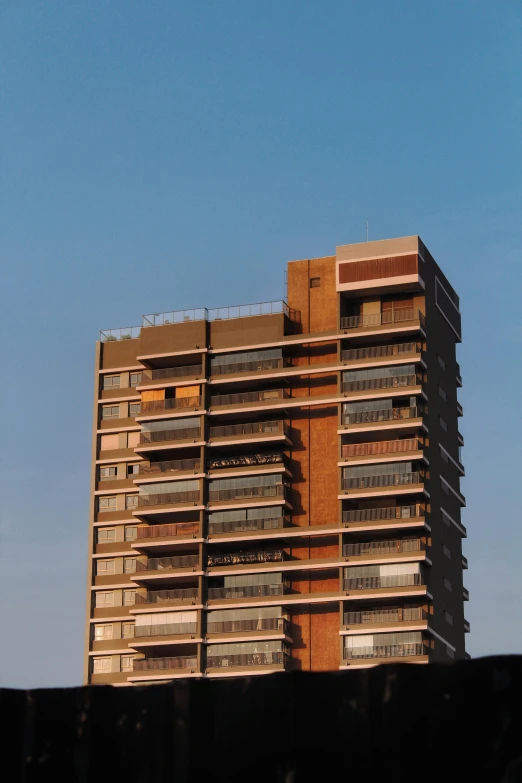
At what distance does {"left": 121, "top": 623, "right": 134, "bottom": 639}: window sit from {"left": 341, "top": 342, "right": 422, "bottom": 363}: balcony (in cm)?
2585

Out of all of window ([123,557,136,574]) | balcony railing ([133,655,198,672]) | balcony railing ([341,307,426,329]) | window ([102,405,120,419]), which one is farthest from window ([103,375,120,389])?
balcony railing ([133,655,198,672])

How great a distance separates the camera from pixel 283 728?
→ 17.5m

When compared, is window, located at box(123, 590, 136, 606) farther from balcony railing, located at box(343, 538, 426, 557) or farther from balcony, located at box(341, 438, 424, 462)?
balcony, located at box(341, 438, 424, 462)

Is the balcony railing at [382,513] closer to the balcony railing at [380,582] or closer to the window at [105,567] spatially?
the balcony railing at [380,582]

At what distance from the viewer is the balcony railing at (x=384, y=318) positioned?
102 metres

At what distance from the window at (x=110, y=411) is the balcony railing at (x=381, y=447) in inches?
845

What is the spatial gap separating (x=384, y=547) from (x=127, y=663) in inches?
864

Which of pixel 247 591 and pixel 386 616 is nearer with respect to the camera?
pixel 386 616

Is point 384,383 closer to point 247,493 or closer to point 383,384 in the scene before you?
point 383,384

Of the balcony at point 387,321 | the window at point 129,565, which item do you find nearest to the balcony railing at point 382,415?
the balcony at point 387,321

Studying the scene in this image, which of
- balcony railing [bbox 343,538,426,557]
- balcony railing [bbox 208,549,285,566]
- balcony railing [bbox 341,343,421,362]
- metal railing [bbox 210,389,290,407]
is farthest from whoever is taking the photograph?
metal railing [bbox 210,389,290,407]

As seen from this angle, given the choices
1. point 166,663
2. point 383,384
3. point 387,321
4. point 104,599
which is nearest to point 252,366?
point 383,384

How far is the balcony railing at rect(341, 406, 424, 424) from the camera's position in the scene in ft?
326

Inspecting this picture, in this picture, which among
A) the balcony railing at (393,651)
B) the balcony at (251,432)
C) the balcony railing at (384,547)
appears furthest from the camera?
the balcony at (251,432)
